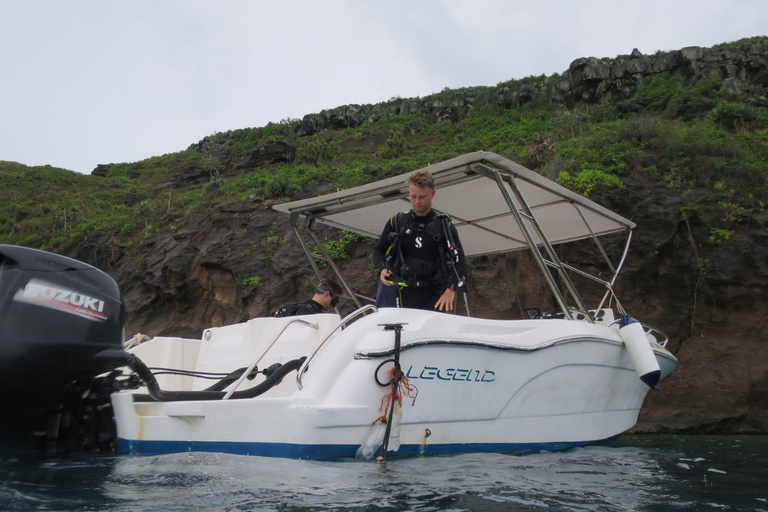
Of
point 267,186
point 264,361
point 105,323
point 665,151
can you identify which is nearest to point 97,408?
point 105,323

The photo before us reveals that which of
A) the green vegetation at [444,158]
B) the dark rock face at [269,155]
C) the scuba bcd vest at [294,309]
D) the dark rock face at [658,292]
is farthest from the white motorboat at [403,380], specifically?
the dark rock face at [269,155]

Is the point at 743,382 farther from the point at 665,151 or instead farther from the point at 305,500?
the point at 305,500

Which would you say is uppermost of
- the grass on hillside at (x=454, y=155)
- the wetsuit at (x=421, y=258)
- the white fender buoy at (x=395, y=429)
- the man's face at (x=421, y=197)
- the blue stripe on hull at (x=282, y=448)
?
the grass on hillside at (x=454, y=155)

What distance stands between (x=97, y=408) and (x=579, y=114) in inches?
655

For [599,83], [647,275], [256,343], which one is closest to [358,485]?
[256,343]

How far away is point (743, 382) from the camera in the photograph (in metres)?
7.86

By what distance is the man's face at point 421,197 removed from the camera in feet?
13.1

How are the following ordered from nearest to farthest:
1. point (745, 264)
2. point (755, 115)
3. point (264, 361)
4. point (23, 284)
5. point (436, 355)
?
point (23, 284)
point (436, 355)
point (264, 361)
point (745, 264)
point (755, 115)

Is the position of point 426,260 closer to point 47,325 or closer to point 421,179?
point 421,179

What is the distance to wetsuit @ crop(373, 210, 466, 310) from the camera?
4.18 metres

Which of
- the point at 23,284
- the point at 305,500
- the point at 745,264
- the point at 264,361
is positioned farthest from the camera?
the point at 745,264

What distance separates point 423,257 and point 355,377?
1354mm

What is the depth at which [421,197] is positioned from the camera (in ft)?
13.2

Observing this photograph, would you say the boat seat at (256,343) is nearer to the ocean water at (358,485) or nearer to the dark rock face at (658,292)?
the ocean water at (358,485)
